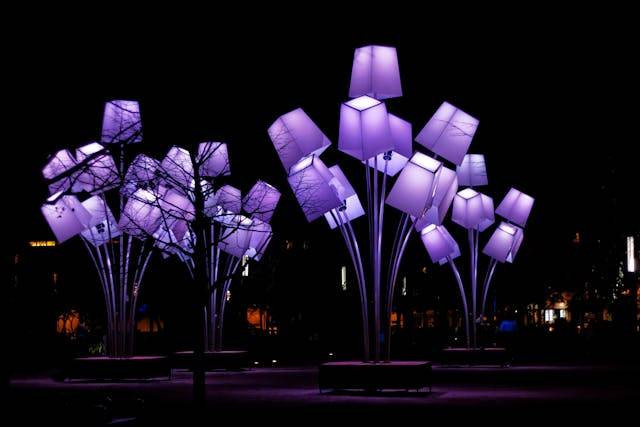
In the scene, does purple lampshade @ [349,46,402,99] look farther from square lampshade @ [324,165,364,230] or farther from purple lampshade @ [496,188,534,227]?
purple lampshade @ [496,188,534,227]

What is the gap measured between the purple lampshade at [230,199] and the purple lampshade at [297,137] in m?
5.63


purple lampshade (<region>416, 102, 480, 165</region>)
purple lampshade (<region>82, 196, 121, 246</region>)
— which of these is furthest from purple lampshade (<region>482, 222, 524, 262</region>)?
purple lampshade (<region>82, 196, 121, 246</region>)

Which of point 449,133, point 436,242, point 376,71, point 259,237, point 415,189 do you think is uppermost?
point 376,71

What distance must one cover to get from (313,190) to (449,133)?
3511 millimetres

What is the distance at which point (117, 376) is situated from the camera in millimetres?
26453

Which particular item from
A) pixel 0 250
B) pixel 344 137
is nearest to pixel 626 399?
pixel 344 137

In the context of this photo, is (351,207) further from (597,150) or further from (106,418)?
(597,150)

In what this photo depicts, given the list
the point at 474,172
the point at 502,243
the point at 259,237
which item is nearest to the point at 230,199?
the point at 259,237

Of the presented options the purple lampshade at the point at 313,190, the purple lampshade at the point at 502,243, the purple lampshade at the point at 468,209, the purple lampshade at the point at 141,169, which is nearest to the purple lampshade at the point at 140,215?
the purple lampshade at the point at 141,169

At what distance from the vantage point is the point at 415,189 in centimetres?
2150

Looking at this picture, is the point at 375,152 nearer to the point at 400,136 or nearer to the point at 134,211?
the point at 400,136

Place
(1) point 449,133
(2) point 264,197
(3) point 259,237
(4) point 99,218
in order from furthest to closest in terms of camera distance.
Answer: (3) point 259,237 < (4) point 99,218 < (2) point 264,197 < (1) point 449,133

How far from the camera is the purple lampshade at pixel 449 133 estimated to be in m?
22.8

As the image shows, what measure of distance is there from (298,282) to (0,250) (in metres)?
50.2
